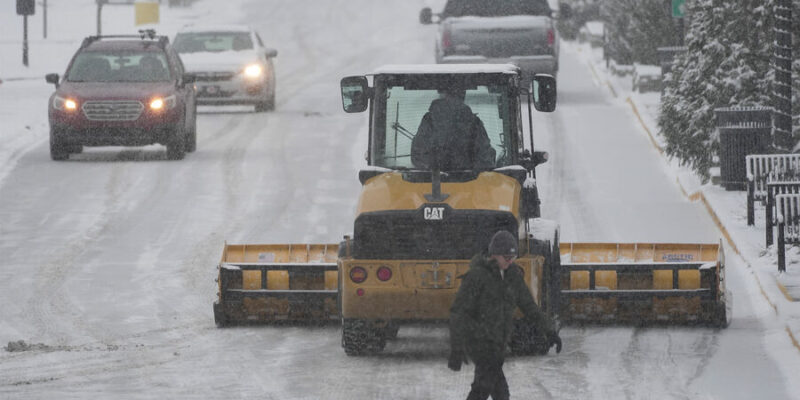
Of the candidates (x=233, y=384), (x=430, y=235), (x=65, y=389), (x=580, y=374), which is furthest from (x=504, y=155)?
(x=65, y=389)

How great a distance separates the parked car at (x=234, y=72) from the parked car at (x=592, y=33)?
45.9 ft

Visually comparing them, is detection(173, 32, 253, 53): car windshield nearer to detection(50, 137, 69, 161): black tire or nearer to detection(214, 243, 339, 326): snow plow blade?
detection(50, 137, 69, 161): black tire

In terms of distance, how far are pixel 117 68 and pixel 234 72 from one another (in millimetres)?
5768

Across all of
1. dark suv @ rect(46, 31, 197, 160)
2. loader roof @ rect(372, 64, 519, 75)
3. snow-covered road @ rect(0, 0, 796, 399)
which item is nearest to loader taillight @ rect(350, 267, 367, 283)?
snow-covered road @ rect(0, 0, 796, 399)

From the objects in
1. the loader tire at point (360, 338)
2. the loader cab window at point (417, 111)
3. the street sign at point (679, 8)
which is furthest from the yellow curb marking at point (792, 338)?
the street sign at point (679, 8)

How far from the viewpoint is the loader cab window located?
13656 millimetres

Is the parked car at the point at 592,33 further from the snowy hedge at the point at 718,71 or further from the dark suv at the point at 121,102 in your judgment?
the snowy hedge at the point at 718,71

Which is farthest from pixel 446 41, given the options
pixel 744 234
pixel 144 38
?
pixel 744 234

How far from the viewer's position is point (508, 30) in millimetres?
31547

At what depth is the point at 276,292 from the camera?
48.3ft

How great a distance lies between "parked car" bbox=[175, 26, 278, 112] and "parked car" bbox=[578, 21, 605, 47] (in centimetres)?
1399

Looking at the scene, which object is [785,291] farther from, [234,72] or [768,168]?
[234,72]

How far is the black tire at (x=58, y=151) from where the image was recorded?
1057 inches

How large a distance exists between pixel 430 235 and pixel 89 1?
217 ft
